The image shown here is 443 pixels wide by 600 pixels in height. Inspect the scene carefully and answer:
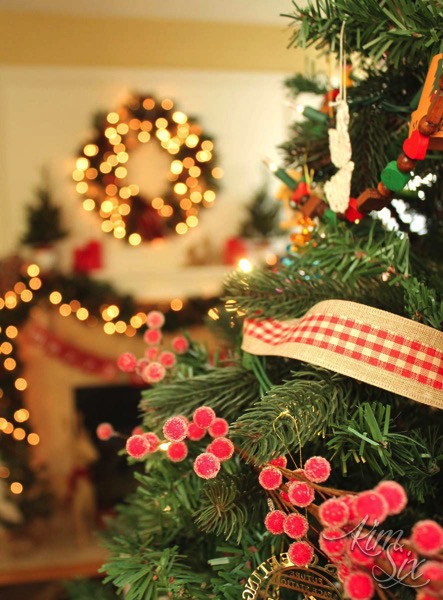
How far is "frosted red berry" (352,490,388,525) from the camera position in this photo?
25cm

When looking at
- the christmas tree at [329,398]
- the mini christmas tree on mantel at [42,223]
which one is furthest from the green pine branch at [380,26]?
the mini christmas tree on mantel at [42,223]

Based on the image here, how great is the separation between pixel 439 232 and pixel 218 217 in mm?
2183

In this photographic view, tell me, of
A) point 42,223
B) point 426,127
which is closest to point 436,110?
point 426,127

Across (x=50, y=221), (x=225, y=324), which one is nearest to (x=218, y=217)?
(x=50, y=221)

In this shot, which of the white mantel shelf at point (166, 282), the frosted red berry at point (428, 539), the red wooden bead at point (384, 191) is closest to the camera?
the frosted red berry at point (428, 539)

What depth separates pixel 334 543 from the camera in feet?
0.94

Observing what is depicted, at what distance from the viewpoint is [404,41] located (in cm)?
44

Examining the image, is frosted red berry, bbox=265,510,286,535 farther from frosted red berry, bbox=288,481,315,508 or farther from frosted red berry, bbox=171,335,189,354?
frosted red berry, bbox=171,335,189,354

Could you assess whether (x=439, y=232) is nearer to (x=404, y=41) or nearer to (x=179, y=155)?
(x=404, y=41)

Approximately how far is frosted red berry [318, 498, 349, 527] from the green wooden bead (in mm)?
249

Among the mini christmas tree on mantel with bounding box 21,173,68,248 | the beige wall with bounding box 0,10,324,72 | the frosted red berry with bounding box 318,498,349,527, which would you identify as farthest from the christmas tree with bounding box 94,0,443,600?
the beige wall with bounding box 0,10,324,72

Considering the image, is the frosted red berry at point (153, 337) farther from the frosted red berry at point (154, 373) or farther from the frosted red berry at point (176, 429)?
the frosted red berry at point (176, 429)

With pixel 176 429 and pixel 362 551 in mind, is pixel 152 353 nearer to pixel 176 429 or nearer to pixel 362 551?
pixel 176 429

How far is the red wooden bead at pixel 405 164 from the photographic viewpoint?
41 cm
